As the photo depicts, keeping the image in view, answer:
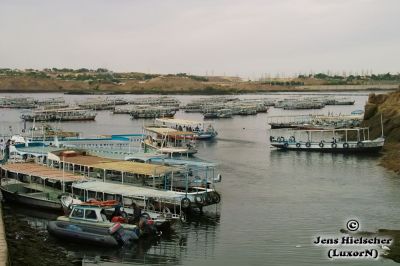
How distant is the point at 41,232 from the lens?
90.3 feet

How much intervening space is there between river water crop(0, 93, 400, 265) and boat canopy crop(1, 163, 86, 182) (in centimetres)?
229

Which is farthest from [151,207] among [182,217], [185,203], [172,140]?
[172,140]

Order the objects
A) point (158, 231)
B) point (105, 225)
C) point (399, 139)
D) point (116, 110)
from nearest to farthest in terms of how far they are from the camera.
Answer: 1. point (105, 225)
2. point (158, 231)
3. point (399, 139)
4. point (116, 110)

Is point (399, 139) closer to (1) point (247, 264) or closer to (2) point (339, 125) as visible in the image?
(2) point (339, 125)

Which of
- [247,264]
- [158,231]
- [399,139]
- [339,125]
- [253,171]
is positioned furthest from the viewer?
[339,125]

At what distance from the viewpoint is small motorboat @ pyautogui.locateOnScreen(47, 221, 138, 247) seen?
985 inches

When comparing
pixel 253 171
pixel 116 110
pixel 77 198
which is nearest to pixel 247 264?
pixel 77 198

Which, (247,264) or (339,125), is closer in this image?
(247,264)

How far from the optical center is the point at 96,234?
82.8 feet

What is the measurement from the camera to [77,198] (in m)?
30.2

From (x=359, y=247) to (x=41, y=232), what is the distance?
44.9 ft

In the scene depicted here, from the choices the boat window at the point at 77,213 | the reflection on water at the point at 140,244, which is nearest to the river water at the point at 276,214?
the reflection on water at the point at 140,244

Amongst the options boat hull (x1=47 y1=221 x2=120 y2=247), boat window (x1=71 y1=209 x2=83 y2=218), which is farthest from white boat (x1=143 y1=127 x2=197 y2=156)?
boat hull (x1=47 y1=221 x2=120 y2=247)

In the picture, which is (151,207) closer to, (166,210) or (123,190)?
(166,210)
